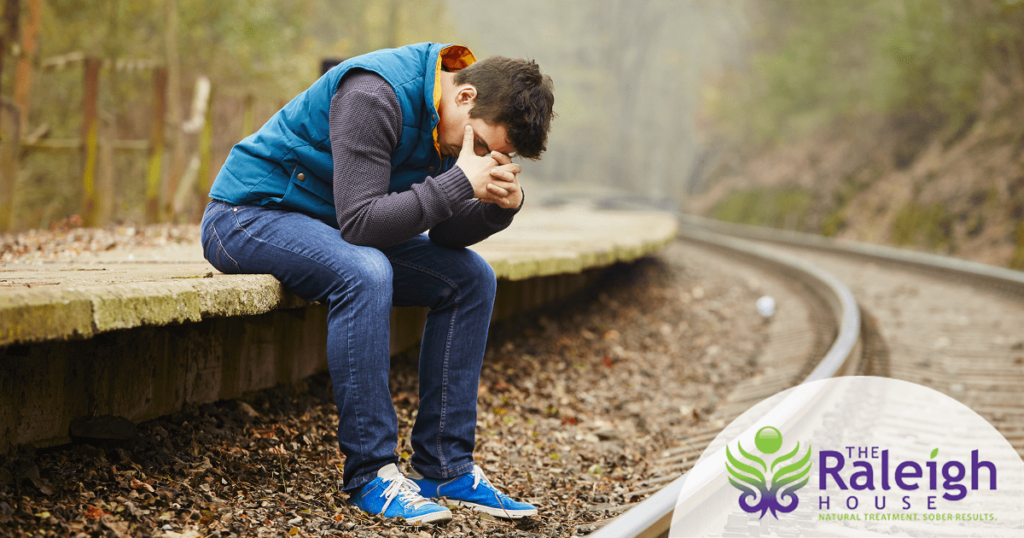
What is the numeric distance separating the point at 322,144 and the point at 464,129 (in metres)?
0.46

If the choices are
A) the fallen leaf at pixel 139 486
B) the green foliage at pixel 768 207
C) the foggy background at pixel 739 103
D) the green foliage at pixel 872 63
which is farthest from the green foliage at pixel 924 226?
the fallen leaf at pixel 139 486

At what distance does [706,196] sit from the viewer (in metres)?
30.0

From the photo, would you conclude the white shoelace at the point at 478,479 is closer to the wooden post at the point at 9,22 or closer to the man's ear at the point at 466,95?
the man's ear at the point at 466,95

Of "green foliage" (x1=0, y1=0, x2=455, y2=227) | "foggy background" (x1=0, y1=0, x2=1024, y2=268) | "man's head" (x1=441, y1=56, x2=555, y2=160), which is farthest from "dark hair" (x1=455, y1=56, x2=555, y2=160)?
"green foliage" (x1=0, y1=0, x2=455, y2=227)

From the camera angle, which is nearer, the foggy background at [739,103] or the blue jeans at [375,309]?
the blue jeans at [375,309]

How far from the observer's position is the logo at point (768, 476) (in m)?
2.62

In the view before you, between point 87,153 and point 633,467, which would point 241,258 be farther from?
point 87,153

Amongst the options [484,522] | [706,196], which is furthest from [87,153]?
[706,196]

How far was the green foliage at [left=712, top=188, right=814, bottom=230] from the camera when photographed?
2167 cm

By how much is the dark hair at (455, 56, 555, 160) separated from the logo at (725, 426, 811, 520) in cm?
132

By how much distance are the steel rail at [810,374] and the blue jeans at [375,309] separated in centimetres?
68

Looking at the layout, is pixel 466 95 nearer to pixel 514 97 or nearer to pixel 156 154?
pixel 514 97

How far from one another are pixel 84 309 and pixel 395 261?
1069 mm

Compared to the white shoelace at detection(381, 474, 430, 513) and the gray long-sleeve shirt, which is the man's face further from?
the white shoelace at detection(381, 474, 430, 513)
